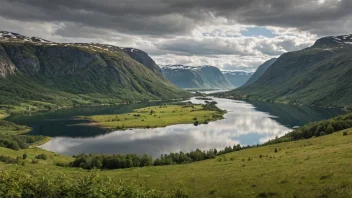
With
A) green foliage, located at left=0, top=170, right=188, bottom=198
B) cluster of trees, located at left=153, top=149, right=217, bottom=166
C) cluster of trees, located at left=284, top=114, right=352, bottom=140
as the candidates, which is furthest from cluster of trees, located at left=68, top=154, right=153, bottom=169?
green foliage, located at left=0, top=170, right=188, bottom=198

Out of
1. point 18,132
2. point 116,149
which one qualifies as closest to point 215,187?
point 116,149

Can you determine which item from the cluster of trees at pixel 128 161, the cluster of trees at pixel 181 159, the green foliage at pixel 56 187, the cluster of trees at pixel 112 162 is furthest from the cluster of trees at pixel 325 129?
the green foliage at pixel 56 187

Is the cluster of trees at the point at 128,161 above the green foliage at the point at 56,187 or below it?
below

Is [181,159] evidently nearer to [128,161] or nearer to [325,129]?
[128,161]

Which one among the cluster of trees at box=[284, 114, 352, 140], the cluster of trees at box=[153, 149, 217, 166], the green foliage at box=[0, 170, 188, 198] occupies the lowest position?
the cluster of trees at box=[153, 149, 217, 166]

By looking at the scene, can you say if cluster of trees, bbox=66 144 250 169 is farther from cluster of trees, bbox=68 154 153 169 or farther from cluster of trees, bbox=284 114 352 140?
cluster of trees, bbox=284 114 352 140

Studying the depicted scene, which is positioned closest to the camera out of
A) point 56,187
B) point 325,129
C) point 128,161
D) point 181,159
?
point 56,187

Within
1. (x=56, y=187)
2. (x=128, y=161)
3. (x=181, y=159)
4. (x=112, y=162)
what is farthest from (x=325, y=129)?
(x=56, y=187)

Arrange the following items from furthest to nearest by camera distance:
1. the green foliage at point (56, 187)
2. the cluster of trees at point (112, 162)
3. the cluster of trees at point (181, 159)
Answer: the cluster of trees at point (112, 162), the cluster of trees at point (181, 159), the green foliage at point (56, 187)

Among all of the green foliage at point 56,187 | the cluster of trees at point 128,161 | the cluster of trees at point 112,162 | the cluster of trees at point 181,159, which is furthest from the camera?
the cluster of trees at point 112,162

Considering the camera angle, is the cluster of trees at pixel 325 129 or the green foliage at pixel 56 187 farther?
the cluster of trees at pixel 325 129

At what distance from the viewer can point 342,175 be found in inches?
1387

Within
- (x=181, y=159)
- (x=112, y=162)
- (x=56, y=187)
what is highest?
(x=56, y=187)

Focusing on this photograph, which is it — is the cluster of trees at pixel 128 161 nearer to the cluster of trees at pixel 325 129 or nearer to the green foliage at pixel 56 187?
the cluster of trees at pixel 325 129
